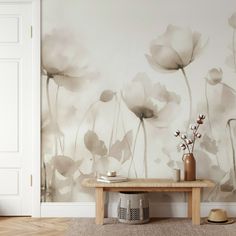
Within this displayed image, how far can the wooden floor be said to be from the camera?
4238mm

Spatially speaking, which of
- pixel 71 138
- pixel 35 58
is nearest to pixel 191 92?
pixel 71 138

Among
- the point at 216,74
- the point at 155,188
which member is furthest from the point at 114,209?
the point at 216,74

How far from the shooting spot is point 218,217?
4.57m

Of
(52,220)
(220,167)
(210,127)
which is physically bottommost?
(52,220)

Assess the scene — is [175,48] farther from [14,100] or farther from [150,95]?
[14,100]

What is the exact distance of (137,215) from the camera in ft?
14.8

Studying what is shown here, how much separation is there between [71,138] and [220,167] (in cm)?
150

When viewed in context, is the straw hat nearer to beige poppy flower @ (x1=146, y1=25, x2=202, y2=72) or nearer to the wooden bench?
the wooden bench

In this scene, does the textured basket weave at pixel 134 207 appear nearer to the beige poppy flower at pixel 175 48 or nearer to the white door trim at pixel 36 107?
the white door trim at pixel 36 107

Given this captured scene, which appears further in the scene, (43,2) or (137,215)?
(43,2)

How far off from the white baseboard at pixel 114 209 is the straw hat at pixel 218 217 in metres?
0.27

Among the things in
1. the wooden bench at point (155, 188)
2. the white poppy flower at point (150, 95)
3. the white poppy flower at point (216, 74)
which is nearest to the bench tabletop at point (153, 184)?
the wooden bench at point (155, 188)

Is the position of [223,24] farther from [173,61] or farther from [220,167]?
[220,167]

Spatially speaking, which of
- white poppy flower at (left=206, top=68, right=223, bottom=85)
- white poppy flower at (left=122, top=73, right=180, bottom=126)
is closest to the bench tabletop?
white poppy flower at (left=122, top=73, right=180, bottom=126)
